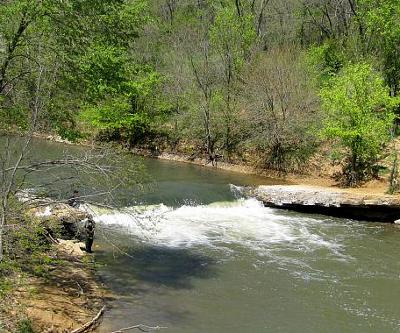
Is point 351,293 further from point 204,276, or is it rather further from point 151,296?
point 151,296

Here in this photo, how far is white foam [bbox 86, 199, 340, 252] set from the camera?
47.9 ft

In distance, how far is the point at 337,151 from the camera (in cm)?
2356

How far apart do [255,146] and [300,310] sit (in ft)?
60.4

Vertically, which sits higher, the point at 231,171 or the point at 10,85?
the point at 10,85

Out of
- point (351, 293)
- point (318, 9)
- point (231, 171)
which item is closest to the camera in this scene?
point (351, 293)

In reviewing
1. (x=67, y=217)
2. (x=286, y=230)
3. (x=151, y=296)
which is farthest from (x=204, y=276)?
(x=286, y=230)

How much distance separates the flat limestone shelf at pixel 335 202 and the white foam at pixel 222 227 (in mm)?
632

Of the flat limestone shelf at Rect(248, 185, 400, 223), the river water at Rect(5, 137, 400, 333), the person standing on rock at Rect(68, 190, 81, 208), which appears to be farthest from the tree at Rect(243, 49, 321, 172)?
the person standing on rock at Rect(68, 190, 81, 208)

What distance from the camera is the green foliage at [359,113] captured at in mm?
21484

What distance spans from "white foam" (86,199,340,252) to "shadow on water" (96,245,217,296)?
593mm

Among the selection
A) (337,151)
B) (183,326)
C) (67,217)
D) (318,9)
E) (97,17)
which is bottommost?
(183,326)

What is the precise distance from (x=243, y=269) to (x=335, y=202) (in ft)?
23.8

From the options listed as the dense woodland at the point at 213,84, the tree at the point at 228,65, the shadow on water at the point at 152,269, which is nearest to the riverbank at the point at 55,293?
the shadow on water at the point at 152,269

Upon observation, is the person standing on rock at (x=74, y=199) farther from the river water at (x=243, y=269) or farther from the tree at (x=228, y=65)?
the tree at (x=228, y=65)
